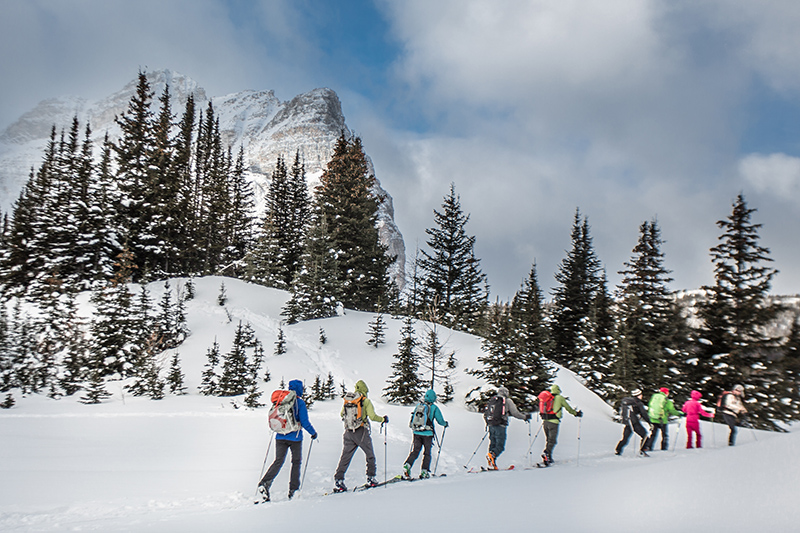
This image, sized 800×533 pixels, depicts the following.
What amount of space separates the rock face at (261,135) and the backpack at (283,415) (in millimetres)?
92478

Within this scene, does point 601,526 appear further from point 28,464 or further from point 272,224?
point 272,224

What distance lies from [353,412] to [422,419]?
1.62 metres

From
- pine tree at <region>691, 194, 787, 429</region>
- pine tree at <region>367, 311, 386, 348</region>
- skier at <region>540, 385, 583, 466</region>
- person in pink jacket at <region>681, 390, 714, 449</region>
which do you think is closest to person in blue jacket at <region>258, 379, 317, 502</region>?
skier at <region>540, 385, 583, 466</region>

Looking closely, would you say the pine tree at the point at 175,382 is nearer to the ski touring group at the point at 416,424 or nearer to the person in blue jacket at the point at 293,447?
the ski touring group at the point at 416,424

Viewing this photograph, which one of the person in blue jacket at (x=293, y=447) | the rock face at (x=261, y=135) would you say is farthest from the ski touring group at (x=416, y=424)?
the rock face at (x=261, y=135)

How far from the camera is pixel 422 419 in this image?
28.1 feet

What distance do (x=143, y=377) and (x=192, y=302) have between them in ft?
31.9

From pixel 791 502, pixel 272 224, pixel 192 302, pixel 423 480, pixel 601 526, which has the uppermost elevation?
pixel 272 224

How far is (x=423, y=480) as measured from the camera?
8.27 meters

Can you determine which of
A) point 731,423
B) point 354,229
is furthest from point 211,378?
point 731,423

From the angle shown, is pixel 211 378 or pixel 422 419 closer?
pixel 422 419

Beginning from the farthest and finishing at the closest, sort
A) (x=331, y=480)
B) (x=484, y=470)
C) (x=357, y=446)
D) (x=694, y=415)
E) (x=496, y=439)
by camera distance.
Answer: (x=694, y=415), (x=496, y=439), (x=484, y=470), (x=331, y=480), (x=357, y=446)

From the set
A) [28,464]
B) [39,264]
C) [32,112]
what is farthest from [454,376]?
[32,112]

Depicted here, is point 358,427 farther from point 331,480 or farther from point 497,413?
point 497,413
